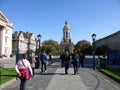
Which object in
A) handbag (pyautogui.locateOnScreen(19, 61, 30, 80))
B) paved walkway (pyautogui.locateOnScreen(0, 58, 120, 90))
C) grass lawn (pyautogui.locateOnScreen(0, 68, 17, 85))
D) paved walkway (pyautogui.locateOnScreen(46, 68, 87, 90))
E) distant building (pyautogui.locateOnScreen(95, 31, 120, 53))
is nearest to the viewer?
handbag (pyautogui.locateOnScreen(19, 61, 30, 80))

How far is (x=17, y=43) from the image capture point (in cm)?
14825

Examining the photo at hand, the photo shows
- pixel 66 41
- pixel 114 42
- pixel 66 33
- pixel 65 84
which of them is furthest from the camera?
pixel 66 33

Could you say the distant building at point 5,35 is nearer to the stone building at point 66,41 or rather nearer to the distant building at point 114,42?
the distant building at point 114,42

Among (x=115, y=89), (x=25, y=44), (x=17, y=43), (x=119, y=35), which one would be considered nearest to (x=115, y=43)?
(x=119, y=35)

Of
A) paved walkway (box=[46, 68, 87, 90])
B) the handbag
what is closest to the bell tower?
paved walkway (box=[46, 68, 87, 90])

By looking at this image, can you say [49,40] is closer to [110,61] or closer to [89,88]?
[110,61]

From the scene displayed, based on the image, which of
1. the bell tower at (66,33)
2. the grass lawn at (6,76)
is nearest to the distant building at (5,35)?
the bell tower at (66,33)

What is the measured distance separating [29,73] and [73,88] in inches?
147

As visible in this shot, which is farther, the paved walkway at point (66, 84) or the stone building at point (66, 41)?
the stone building at point (66, 41)

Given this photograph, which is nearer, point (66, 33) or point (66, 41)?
point (66, 41)

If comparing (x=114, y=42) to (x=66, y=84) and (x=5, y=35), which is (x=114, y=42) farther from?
(x=66, y=84)

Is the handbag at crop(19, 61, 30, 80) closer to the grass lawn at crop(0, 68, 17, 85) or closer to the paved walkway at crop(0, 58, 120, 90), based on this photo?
the paved walkway at crop(0, 58, 120, 90)

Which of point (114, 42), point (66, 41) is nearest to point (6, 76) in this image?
point (114, 42)

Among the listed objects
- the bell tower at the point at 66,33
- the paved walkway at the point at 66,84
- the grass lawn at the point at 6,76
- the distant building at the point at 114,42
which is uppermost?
the bell tower at the point at 66,33
